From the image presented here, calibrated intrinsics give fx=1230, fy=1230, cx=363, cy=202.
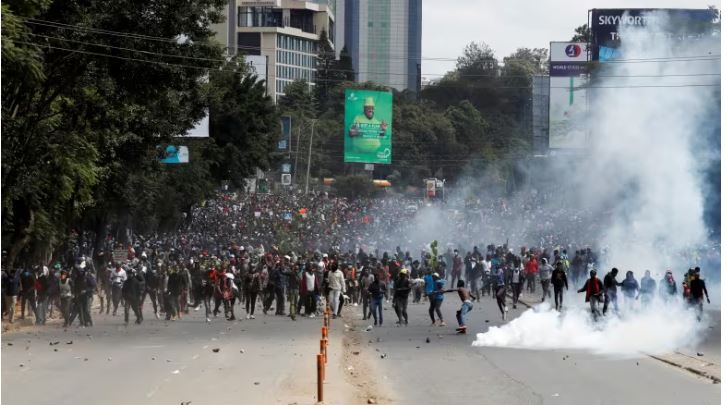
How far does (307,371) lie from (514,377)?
3093mm

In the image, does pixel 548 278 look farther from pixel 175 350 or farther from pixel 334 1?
pixel 334 1

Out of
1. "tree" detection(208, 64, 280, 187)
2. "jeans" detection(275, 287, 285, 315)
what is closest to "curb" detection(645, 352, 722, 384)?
"jeans" detection(275, 287, 285, 315)

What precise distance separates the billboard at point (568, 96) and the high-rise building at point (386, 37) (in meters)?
112

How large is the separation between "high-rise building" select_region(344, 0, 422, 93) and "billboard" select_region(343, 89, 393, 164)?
12409cm

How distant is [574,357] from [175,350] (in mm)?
7243

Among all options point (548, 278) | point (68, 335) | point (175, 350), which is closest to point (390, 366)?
point (175, 350)

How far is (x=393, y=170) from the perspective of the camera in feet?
399

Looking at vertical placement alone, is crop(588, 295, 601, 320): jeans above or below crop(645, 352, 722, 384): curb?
above

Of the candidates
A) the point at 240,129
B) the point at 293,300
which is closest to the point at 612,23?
the point at 240,129

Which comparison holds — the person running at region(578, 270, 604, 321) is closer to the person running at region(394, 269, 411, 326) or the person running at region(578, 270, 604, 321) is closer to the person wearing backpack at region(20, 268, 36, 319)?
the person running at region(394, 269, 411, 326)

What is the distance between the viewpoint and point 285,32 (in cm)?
17475

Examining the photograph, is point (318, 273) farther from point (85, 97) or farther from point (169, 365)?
point (169, 365)

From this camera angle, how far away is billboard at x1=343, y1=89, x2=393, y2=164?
4903cm

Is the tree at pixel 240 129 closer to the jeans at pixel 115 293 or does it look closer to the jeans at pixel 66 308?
the jeans at pixel 115 293
